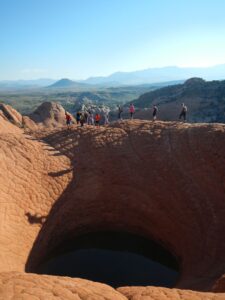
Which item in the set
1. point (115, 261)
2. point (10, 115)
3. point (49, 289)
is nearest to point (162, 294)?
point (49, 289)

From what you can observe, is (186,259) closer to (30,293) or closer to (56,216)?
(56,216)

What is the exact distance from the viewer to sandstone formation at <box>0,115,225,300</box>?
15.1m

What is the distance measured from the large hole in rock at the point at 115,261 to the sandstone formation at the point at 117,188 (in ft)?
1.45

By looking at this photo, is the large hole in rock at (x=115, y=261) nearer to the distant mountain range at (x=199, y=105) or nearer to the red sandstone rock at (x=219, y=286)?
the red sandstone rock at (x=219, y=286)

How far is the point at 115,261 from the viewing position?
16344mm

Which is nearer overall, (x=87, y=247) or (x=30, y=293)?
(x=30, y=293)

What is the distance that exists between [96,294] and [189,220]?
8.45 metres

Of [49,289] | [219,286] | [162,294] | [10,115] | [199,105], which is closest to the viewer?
[49,289]

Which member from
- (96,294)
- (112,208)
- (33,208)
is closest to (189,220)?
(112,208)

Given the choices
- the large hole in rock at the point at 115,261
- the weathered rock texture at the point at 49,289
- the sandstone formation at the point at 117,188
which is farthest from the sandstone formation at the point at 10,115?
the weathered rock texture at the point at 49,289

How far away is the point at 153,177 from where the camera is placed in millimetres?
17734

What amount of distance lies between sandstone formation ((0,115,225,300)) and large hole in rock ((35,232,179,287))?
0.44 meters

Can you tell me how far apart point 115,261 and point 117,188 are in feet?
11.8

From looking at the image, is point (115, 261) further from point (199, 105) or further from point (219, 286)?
point (199, 105)
